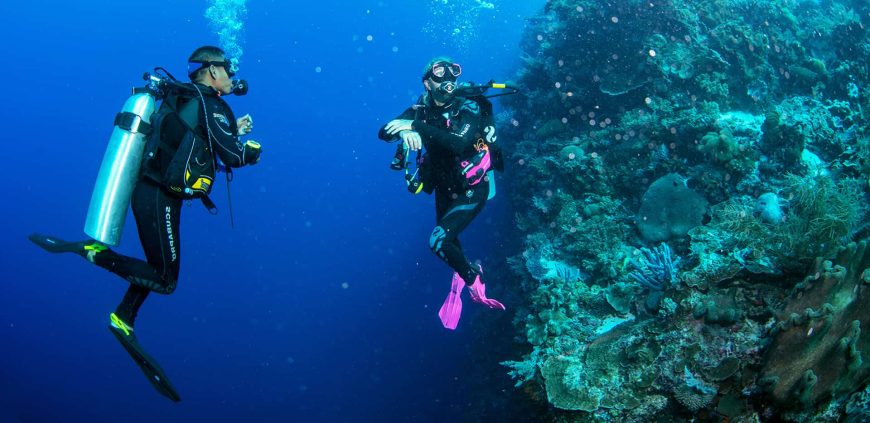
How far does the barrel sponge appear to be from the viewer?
6137mm

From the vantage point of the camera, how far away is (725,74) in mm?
8039

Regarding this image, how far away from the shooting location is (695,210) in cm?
615

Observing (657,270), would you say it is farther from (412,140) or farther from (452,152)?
(412,140)

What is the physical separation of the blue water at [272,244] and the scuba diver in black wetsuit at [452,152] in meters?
6.01

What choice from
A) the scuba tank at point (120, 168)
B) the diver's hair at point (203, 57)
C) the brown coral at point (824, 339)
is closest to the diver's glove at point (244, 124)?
the diver's hair at point (203, 57)

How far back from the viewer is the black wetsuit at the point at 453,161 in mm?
4766

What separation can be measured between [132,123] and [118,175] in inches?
20.3

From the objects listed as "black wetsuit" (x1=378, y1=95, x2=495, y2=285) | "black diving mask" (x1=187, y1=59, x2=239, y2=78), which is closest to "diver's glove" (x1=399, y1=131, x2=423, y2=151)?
"black wetsuit" (x1=378, y1=95, x2=495, y2=285)

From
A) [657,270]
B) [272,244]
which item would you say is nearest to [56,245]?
[657,270]

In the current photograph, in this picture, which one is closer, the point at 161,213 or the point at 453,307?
the point at 161,213

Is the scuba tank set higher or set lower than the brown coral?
higher

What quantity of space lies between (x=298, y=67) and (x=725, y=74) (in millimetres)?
63315

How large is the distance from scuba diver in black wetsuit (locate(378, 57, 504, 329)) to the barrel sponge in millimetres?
2688

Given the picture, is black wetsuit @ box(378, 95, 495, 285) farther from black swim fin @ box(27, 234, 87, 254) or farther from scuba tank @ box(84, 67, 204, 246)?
black swim fin @ box(27, 234, 87, 254)
